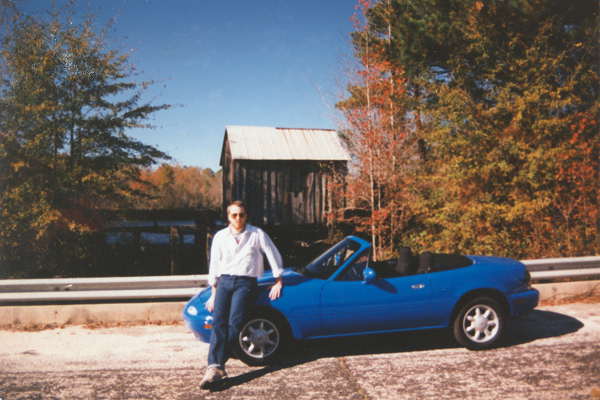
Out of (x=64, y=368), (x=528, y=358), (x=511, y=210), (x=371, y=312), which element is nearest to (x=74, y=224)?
(x=64, y=368)

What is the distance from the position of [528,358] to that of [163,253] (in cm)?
1115

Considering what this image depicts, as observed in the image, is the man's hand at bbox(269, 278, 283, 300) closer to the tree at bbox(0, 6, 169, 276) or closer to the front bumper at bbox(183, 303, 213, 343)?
the front bumper at bbox(183, 303, 213, 343)

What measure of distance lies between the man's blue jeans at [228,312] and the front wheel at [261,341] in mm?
167

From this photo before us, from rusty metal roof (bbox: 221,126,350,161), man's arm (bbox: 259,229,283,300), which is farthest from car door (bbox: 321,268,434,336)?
rusty metal roof (bbox: 221,126,350,161)

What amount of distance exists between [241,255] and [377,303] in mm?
1593

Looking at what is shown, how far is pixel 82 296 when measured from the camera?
234 inches

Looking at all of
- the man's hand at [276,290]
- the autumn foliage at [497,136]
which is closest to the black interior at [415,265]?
the man's hand at [276,290]

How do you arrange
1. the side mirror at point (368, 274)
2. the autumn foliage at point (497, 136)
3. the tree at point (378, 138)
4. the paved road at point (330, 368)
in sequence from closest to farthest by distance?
1. the paved road at point (330, 368)
2. the side mirror at point (368, 274)
3. the autumn foliage at point (497, 136)
4. the tree at point (378, 138)

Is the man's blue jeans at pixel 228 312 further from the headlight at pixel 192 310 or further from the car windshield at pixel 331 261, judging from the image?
the car windshield at pixel 331 261

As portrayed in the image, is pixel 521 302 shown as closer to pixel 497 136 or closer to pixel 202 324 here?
pixel 202 324

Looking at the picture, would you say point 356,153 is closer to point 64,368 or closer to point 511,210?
point 511,210

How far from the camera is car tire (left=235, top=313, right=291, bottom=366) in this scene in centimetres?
432

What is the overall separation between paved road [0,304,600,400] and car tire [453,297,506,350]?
121 millimetres

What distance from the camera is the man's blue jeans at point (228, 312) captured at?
401cm
